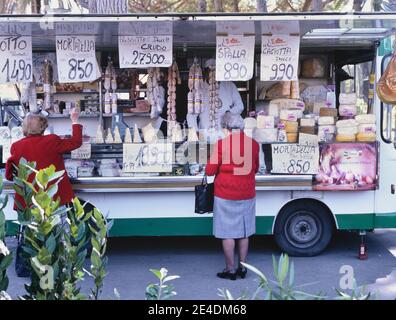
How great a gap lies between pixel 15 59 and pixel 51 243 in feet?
14.8

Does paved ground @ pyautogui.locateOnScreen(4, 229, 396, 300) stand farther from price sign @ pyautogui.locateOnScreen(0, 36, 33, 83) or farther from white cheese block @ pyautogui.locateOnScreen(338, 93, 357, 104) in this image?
price sign @ pyautogui.locateOnScreen(0, 36, 33, 83)

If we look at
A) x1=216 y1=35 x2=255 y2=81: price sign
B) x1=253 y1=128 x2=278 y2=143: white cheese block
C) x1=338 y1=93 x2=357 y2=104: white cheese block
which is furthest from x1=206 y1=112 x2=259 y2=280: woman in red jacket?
x1=338 y1=93 x2=357 y2=104: white cheese block

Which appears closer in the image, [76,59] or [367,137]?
[76,59]

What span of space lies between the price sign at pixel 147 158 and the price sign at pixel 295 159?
3.83 ft

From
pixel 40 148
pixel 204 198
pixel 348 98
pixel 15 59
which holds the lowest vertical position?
pixel 204 198

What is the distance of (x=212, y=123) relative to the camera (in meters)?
7.38

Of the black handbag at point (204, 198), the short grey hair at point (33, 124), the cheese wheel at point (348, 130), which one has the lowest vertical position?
the black handbag at point (204, 198)

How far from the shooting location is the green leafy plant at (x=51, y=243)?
8.11ft

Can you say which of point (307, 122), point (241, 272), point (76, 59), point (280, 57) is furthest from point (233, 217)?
point (76, 59)

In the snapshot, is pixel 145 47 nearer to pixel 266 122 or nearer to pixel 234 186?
pixel 266 122

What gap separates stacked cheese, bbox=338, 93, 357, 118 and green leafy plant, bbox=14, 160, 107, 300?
4.84m

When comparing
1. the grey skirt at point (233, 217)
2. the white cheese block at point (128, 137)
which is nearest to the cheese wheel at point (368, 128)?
the grey skirt at point (233, 217)

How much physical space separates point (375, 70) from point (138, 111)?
2.83m

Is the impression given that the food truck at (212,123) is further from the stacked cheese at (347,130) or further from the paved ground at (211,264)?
the paved ground at (211,264)
